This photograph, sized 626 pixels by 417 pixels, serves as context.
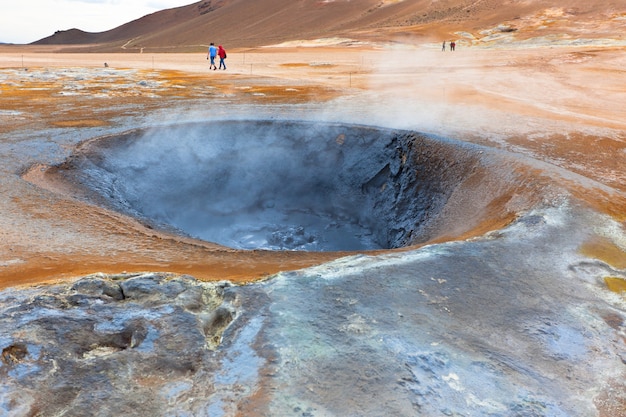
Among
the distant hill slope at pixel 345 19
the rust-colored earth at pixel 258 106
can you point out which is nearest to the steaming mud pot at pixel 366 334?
the rust-colored earth at pixel 258 106

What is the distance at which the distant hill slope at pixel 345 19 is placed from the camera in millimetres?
38250

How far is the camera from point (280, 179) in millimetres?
8961

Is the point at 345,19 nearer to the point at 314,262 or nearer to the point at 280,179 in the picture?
the point at 280,179

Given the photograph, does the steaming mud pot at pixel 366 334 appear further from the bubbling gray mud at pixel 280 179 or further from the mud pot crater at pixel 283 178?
the bubbling gray mud at pixel 280 179

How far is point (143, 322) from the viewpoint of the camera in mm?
2754

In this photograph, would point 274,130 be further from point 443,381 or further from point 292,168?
point 443,381

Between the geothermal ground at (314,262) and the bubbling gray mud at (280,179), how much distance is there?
0.11 ft

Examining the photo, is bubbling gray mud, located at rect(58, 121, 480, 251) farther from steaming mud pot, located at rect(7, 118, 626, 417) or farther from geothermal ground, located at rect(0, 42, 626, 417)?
steaming mud pot, located at rect(7, 118, 626, 417)

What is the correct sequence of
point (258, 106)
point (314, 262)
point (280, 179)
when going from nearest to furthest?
point (314, 262) < point (280, 179) < point (258, 106)

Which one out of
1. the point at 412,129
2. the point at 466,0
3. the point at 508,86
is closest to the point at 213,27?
the point at 466,0

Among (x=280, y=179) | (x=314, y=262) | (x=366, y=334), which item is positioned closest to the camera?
(x=366, y=334)

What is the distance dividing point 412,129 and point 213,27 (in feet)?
207

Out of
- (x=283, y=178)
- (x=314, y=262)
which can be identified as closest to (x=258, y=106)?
(x=283, y=178)

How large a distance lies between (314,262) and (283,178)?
5202 millimetres
